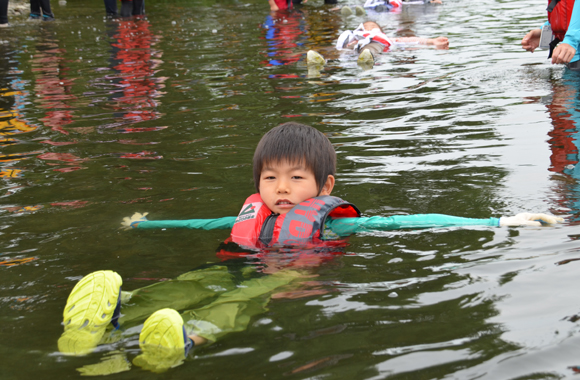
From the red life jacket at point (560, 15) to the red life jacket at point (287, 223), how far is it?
203 inches

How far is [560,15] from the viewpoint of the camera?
7.43 m

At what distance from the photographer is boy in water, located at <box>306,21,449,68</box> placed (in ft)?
33.8

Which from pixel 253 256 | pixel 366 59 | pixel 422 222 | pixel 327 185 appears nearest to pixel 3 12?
pixel 366 59

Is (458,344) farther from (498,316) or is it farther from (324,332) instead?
(324,332)

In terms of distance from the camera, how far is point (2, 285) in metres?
3.20

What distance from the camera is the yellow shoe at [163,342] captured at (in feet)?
7.70

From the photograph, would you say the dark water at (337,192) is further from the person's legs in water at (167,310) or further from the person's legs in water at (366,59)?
the person's legs in water at (366,59)

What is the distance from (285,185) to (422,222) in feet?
2.88

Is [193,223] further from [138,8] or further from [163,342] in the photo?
[138,8]

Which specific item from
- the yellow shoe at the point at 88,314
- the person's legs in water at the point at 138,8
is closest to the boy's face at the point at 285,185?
the yellow shoe at the point at 88,314

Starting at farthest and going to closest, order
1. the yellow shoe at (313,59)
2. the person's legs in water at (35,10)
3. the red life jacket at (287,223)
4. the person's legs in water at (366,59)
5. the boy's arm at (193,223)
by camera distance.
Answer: the person's legs in water at (35,10) < the person's legs in water at (366,59) < the yellow shoe at (313,59) < the boy's arm at (193,223) < the red life jacket at (287,223)

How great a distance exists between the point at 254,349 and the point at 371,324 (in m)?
0.53

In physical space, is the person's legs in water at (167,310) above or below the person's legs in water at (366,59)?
below

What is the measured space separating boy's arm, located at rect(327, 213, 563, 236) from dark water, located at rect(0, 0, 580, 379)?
94mm
